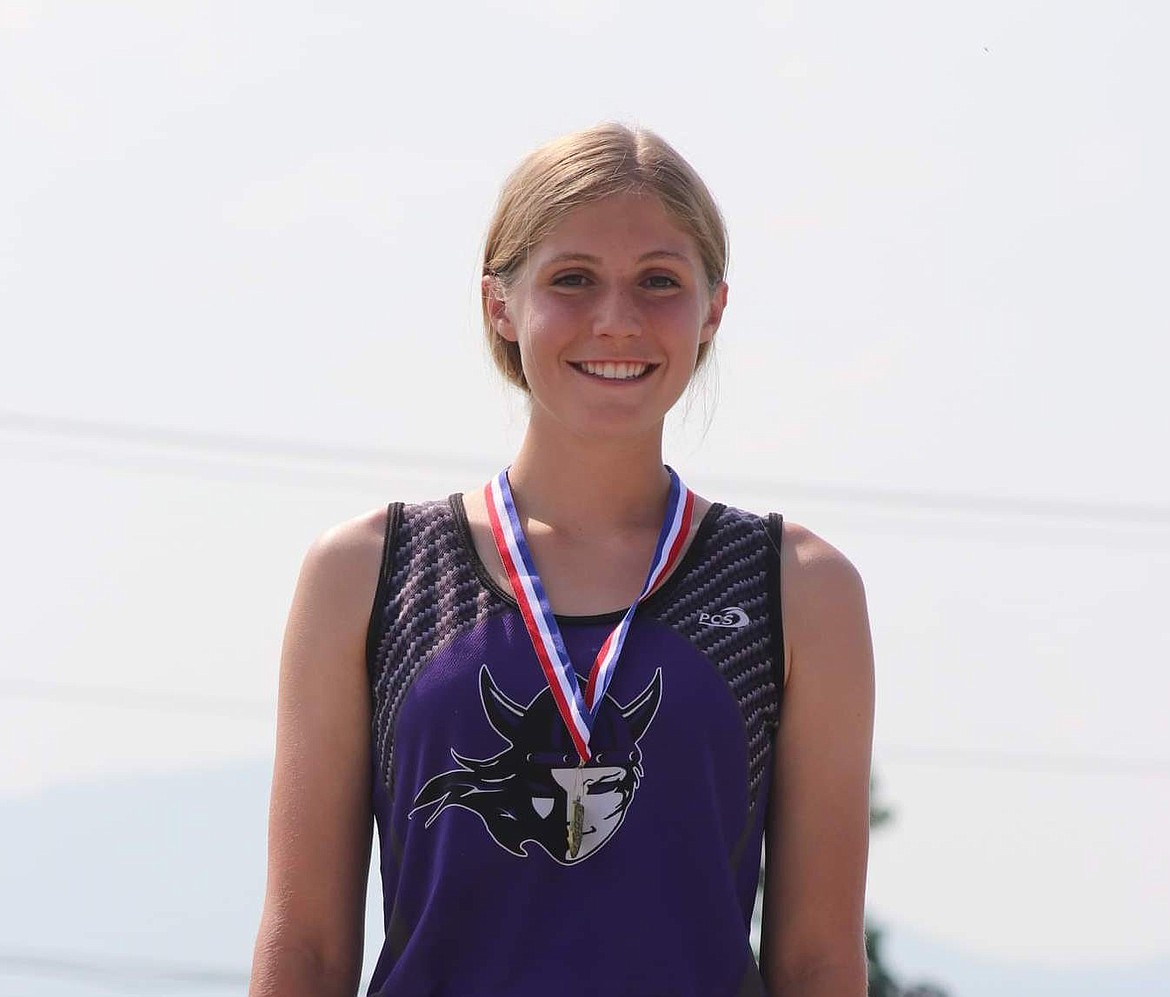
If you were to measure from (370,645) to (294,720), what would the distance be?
0.67 feet

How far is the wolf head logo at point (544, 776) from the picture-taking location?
4129 mm

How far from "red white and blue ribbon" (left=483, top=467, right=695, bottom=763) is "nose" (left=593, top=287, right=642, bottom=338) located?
1.30 ft

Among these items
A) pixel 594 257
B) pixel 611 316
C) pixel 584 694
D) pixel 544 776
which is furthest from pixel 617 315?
pixel 544 776

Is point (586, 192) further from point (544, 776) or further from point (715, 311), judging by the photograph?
point (544, 776)

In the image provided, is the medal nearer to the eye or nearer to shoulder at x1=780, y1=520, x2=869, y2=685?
shoulder at x1=780, y1=520, x2=869, y2=685

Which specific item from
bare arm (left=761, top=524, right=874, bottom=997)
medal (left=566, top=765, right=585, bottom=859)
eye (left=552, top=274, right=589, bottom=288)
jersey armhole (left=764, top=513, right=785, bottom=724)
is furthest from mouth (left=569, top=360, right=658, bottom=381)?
medal (left=566, top=765, right=585, bottom=859)

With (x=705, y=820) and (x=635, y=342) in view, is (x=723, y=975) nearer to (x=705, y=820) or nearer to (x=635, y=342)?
(x=705, y=820)

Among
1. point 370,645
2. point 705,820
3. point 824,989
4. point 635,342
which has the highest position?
point 635,342

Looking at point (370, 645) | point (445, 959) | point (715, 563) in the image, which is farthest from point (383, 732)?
point (715, 563)

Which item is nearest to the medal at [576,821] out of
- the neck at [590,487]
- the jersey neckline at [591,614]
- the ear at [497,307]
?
the jersey neckline at [591,614]

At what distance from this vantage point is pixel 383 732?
4.27m

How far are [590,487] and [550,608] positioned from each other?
0.35m

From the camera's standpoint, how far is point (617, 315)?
4.31 meters

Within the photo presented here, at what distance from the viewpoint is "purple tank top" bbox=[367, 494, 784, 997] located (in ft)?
13.4
